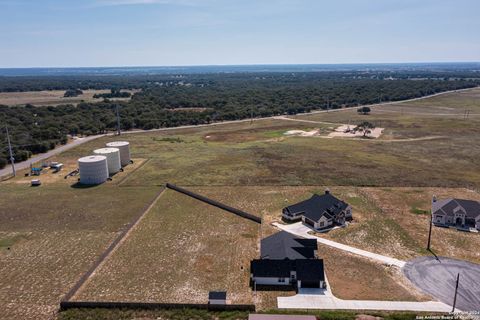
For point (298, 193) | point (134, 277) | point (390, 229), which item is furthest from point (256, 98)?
point (134, 277)

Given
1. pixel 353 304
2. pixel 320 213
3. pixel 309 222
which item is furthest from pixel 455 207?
pixel 353 304

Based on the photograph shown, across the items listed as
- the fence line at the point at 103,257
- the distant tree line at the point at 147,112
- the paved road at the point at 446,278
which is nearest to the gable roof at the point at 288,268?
the paved road at the point at 446,278

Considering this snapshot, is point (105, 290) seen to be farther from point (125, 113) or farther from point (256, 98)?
point (256, 98)

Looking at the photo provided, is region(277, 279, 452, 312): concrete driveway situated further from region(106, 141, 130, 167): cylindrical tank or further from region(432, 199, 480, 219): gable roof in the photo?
region(106, 141, 130, 167): cylindrical tank

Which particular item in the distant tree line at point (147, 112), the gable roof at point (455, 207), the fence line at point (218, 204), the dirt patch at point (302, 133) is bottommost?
the fence line at point (218, 204)

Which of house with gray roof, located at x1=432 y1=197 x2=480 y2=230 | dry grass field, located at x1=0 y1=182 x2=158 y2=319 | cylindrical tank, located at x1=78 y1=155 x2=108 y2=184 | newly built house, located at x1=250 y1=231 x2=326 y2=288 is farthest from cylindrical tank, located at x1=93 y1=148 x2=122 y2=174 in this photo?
house with gray roof, located at x1=432 y1=197 x2=480 y2=230

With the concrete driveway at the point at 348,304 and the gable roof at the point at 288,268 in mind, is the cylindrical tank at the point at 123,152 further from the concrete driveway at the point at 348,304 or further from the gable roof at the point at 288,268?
the concrete driveway at the point at 348,304

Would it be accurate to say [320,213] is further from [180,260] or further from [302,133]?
[302,133]
